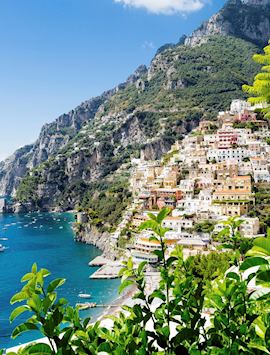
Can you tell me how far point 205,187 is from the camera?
34156 millimetres

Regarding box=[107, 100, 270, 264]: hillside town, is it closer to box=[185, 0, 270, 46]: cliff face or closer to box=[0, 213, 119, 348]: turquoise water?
box=[0, 213, 119, 348]: turquoise water

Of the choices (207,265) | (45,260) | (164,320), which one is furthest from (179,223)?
(164,320)

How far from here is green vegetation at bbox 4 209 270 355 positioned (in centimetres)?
160

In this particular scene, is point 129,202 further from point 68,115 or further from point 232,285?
point 68,115

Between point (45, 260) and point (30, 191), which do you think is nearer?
point (45, 260)

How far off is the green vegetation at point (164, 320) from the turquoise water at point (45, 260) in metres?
18.2

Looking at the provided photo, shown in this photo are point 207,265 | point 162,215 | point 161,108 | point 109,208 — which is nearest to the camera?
point 162,215

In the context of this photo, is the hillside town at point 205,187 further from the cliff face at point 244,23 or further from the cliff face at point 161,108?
the cliff face at point 244,23

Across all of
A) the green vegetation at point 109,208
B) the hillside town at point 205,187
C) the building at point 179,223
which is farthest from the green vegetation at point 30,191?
the building at point 179,223

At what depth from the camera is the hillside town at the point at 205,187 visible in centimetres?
2762

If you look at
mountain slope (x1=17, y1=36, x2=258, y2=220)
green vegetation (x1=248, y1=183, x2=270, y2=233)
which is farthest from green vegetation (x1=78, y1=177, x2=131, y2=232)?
mountain slope (x1=17, y1=36, x2=258, y2=220)

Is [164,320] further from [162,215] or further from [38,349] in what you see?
[38,349]

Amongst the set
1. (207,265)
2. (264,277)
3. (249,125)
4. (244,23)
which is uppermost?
(244,23)

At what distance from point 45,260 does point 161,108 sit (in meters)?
43.2
